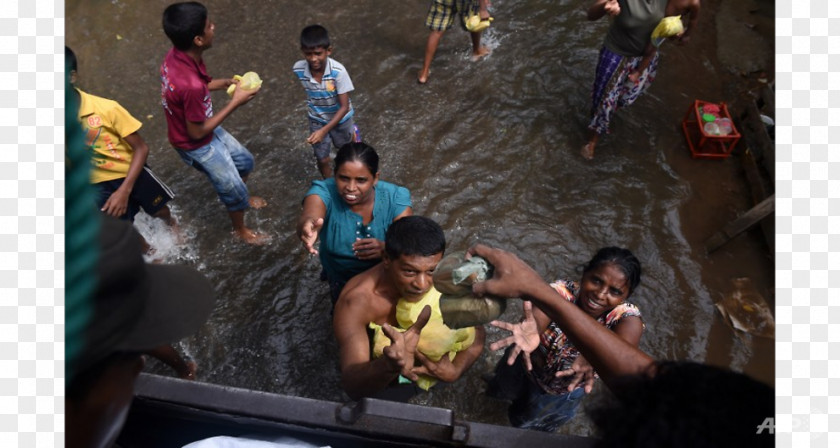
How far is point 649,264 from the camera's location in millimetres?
4277

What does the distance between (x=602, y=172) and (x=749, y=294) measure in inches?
62.6

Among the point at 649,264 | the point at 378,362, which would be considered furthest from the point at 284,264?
the point at 649,264

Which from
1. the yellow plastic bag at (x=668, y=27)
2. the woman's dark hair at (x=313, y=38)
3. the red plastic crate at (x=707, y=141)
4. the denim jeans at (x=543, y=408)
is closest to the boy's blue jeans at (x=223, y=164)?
the woman's dark hair at (x=313, y=38)

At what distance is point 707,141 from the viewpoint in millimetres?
5117

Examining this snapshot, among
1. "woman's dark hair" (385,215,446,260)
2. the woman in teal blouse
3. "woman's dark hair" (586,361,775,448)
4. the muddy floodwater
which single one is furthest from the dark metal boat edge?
the muddy floodwater

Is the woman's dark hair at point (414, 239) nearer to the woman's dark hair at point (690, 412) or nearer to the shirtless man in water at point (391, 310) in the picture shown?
the shirtless man in water at point (391, 310)

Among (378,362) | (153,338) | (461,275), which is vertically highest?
(153,338)

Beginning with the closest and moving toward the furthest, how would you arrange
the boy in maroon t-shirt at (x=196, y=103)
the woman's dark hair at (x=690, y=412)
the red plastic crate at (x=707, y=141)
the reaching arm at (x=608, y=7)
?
the woman's dark hair at (x=690, y=412)
the boy in maroon t-shirt at (x=196, y=103)
the reaching arm at (x=608, y=7)
the red plastic crate at (x=707, y=141)

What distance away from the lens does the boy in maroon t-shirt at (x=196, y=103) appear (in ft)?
10.4

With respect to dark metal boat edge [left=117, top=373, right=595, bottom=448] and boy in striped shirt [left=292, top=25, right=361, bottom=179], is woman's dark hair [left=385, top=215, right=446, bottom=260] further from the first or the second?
boy in striped shirt [left=292, top=25, right=361, bottom=179]

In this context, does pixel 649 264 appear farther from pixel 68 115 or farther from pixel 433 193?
pixel 68 115

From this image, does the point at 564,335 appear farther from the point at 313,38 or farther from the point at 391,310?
the point at 313,38

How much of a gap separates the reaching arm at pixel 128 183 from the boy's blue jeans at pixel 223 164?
1.11ft

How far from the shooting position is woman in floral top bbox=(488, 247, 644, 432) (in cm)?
246
